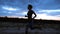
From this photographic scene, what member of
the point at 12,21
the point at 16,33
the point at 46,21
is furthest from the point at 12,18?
the point at 16,33

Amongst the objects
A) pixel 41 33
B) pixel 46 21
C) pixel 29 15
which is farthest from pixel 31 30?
pixel 46 21

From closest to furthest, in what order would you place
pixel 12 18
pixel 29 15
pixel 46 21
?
pixel 29 15 → pixel 46 21 → pixel 12 18

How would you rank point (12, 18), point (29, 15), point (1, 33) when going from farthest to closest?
point (12, 18)
point (1, 33)
point (29, 15)

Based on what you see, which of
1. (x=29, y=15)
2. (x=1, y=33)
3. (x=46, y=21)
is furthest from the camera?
(x=46, y=21)

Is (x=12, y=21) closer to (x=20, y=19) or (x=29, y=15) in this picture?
(x=20, y=19)

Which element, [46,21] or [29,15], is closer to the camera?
[29,15]

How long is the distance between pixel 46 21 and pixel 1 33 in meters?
7.21

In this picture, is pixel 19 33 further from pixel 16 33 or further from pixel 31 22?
pixel 31 22

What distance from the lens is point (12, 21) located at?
51.9 ft

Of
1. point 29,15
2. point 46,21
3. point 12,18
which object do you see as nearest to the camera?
point 29,15

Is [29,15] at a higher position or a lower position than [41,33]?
higher

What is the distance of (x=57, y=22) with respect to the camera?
15.4 metres

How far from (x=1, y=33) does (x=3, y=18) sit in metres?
7.44

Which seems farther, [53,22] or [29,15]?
[53,22]
